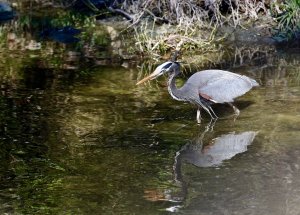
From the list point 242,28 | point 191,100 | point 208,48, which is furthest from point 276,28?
point 191,100

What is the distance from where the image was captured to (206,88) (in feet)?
26.9

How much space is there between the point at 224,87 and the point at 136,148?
1.63 m

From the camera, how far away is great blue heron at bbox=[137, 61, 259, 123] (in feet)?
26.6

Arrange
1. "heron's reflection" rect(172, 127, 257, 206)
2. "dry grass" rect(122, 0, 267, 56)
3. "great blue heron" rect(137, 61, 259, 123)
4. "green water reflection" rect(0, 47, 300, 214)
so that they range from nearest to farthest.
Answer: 1. "green water reflection" rect(0, 47, 300, 214)
2. "heron's reflection" rect(172, 127, 257, 206)
3. "great blue heron" rect(137, 61, 259, 123)
4. "dry grass" rect(122, 0, 267, 56)

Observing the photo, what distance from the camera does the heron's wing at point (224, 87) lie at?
8180 millimetres

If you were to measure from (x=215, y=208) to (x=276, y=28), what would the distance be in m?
8.06

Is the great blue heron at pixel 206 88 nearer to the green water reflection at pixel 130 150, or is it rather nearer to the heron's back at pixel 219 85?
the heron's back at pixel 219 85

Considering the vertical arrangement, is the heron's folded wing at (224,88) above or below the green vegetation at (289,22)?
below

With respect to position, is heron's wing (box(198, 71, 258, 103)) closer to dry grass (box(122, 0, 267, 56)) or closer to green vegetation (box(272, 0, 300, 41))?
dry grass (box(122, 0, 267, 56))

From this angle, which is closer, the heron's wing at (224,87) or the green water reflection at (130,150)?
the green water reflection at (130,150)

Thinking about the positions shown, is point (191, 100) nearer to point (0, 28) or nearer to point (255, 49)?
point (255, 49)

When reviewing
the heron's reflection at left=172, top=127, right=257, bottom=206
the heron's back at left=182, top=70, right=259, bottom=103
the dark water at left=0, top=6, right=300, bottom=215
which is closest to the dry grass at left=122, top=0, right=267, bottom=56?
the dark water at left=0, top=6, right=300, bottom=215

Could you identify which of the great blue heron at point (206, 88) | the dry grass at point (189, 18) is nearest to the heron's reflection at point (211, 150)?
the great blue heron at point (206, 88)

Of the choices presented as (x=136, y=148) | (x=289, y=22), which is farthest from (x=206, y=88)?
(x=289, y=22)
